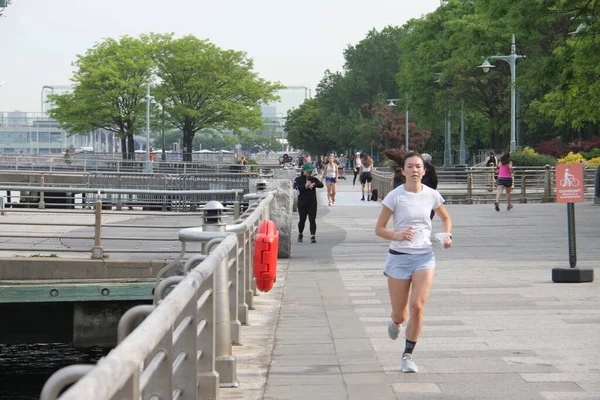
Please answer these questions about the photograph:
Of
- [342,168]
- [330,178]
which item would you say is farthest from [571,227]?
[342,168]

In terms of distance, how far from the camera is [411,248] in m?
8.02

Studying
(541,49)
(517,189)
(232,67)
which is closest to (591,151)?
(541,49)

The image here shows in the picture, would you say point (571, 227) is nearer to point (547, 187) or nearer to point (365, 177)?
point (547, 187)

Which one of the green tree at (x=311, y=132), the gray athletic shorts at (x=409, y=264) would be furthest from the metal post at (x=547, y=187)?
the green tree at (x=311, y=132)

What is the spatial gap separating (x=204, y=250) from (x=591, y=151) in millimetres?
50965

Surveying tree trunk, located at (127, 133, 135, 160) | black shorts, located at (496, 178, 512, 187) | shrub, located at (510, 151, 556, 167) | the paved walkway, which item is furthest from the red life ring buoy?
tree trunk, located at (127, 133, 135, 160)

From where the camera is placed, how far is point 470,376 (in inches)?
305

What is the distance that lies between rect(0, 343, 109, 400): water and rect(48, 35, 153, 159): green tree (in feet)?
209

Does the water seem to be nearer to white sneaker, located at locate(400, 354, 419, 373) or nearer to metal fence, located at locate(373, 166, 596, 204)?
white sneaker, located at locate(400, 354, 419, 373)

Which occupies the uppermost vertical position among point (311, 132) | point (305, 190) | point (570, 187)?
point (311, 132)

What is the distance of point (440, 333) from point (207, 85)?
71.0 m

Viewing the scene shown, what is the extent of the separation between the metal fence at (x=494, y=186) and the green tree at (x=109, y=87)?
3984 cm

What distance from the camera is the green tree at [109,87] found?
262 ft

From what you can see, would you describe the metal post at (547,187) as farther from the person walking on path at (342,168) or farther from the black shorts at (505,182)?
the person walking on path at (342,168)
